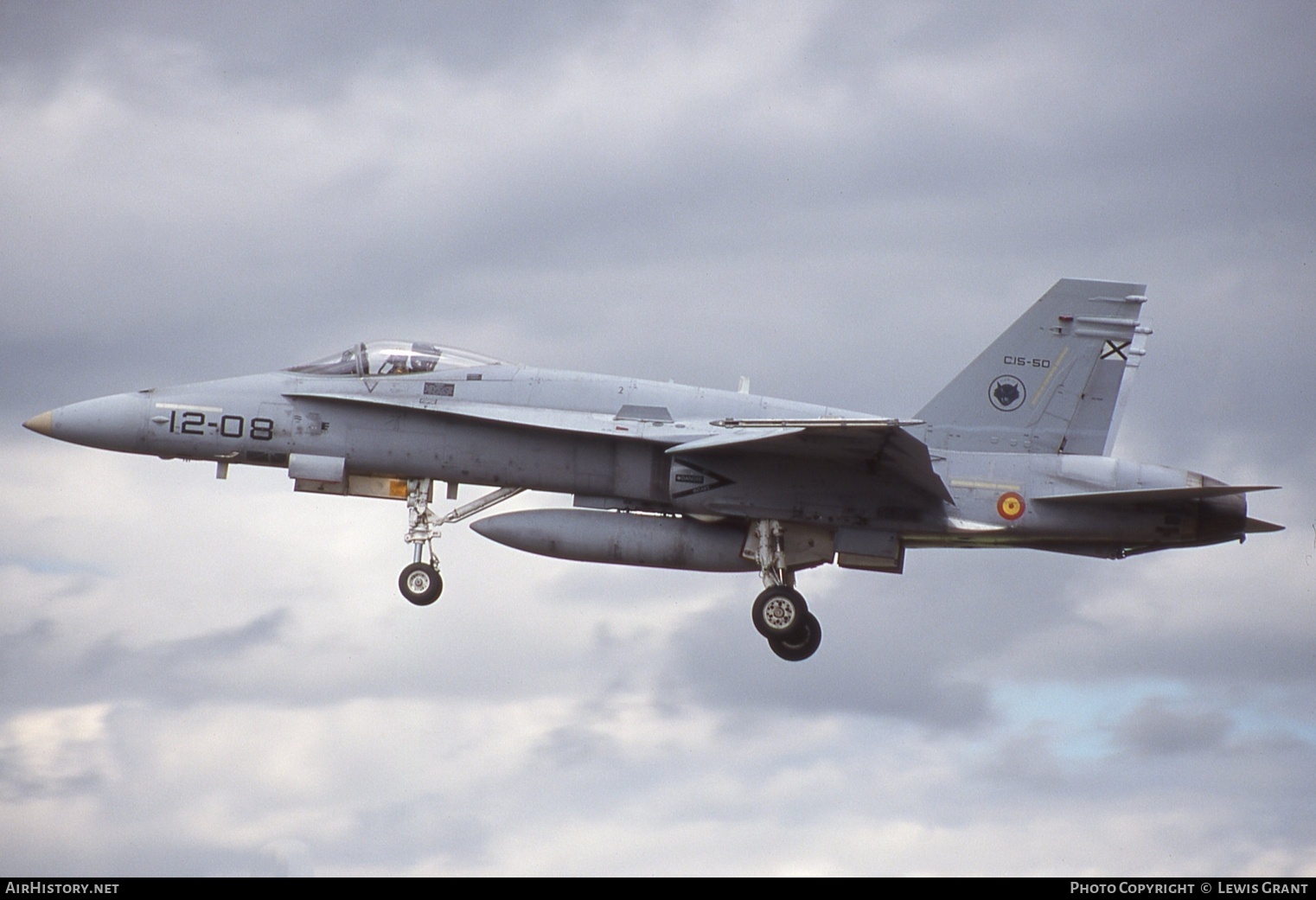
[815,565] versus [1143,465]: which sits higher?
[1143,465]

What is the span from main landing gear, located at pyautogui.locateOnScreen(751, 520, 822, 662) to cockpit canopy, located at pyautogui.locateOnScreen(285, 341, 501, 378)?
186 inches

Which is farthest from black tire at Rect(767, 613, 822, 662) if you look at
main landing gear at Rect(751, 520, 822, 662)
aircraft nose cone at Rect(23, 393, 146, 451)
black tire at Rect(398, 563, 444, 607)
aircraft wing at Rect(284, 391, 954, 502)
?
aircraft nose cone at Rect(23, 393, 146, 451)

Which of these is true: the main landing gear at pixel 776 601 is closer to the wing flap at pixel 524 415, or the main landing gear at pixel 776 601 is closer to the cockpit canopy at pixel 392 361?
the wing flap at pixel 524 415

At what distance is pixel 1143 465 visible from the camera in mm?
21203

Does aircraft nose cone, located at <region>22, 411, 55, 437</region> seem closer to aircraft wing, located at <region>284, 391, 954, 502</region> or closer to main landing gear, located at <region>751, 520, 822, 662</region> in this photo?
aircraft wing, located at <region>284, 391, 954, 502</region>

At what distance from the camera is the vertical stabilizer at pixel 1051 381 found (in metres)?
22.0

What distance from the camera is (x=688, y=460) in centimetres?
2114

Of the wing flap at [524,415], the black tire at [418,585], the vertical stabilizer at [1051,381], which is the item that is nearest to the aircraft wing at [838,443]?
the wing flap at [524,415]

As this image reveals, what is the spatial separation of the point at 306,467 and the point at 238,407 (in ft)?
4.50

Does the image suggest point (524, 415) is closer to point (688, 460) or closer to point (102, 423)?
point (688, 460)

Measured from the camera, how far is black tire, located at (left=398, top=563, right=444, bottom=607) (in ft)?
70.1
